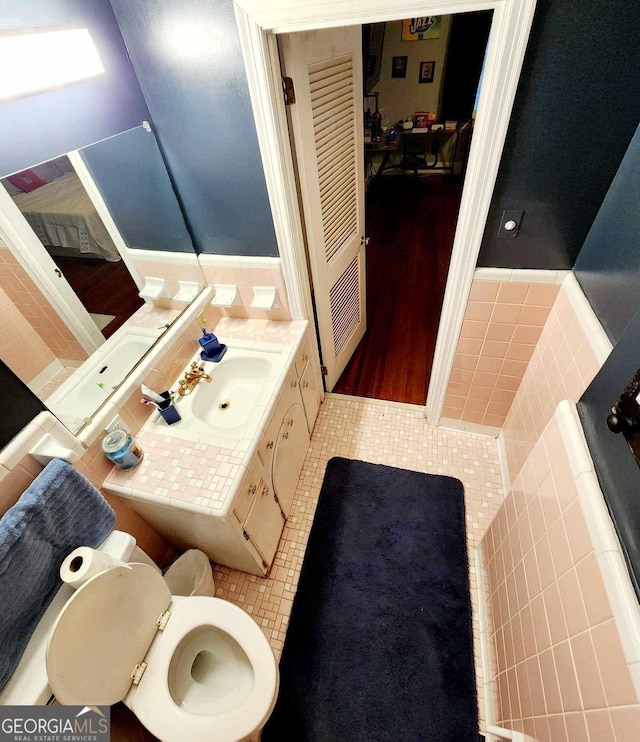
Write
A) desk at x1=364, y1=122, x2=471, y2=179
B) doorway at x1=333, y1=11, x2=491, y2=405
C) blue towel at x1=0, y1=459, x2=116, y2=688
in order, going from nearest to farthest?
blue towel at x1=0, y1=459, x2=116, y2=688 → doorway at x1=333, y1=11, x2=491, y2=405 → desk at x1=364, y1=122, x2=471, y2=179

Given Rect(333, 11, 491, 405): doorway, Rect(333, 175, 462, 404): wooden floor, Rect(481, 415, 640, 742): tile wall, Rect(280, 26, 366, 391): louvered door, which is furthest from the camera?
Rect(333, 11, 491, 405): doorway

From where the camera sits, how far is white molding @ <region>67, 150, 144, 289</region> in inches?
47.6

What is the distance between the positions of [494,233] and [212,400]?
1376mm

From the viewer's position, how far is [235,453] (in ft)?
4.28

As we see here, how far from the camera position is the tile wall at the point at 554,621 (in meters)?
0.71

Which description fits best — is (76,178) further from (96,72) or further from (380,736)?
(380,736)

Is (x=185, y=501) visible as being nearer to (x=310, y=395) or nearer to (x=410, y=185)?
(x=310, y=395)

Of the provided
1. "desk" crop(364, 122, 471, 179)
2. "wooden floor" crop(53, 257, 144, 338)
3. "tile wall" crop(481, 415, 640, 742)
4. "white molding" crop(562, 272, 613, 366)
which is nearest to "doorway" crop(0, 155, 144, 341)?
"wooden floor" crop(53, 257, 144, 338)

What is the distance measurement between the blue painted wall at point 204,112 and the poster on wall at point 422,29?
4.59 metres

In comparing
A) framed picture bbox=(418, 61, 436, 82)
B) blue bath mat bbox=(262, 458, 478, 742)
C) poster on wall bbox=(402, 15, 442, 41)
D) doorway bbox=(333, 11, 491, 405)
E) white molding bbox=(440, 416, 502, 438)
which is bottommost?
blue bath mat bbox=(262, 458, 478, 742)

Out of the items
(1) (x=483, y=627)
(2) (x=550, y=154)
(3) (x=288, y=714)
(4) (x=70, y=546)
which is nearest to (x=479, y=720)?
(1) (x=483, y=627)

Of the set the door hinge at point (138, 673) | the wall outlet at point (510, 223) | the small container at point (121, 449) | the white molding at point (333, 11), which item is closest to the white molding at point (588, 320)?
the wall outlet at point (510, 223)

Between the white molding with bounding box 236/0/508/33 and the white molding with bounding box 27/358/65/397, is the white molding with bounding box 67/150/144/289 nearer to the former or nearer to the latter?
the white molding with bounding box 27/358/65/397

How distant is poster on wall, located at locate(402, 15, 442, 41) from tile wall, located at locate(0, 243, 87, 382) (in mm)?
5401
